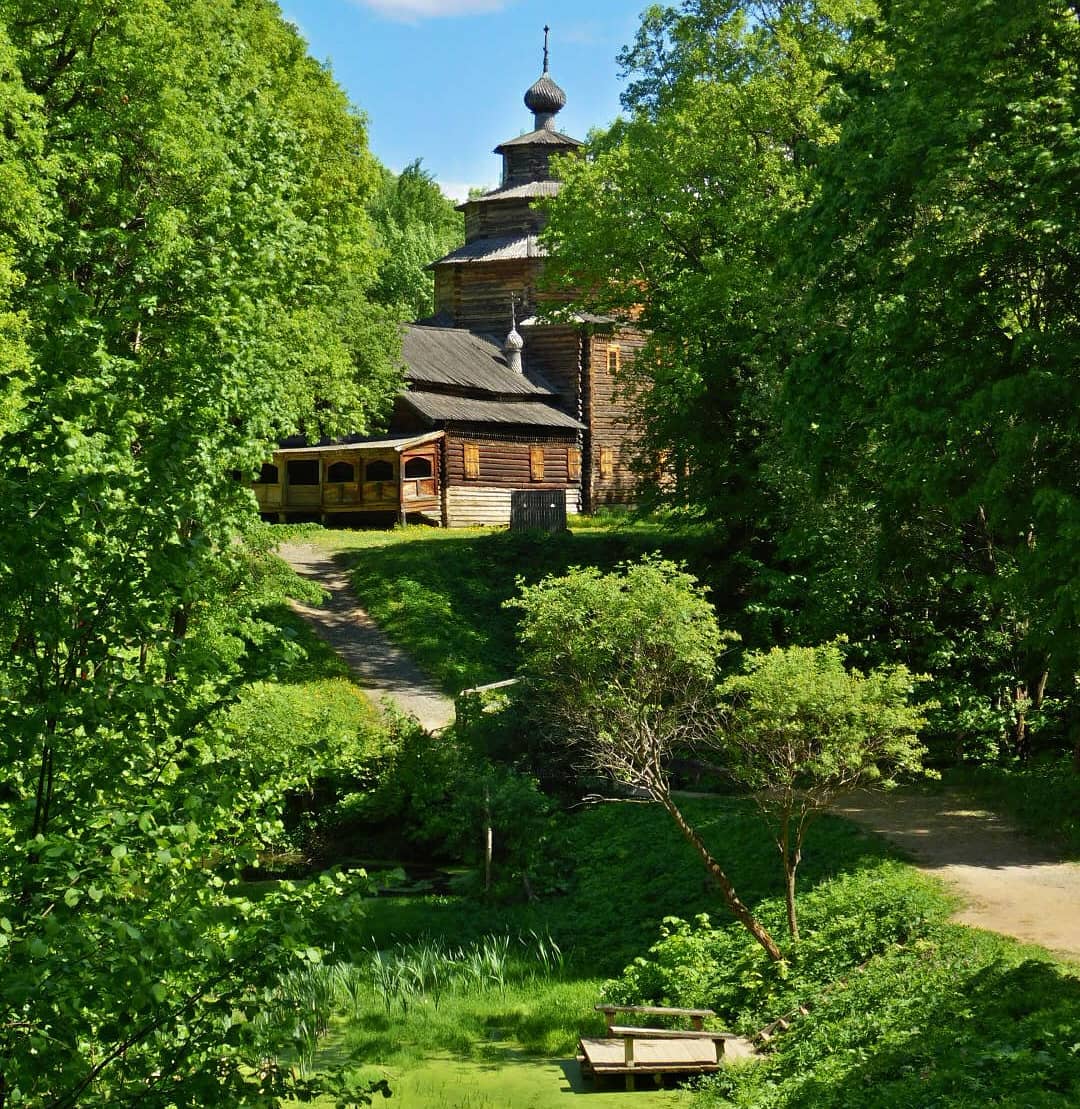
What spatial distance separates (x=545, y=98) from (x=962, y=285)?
41.4m

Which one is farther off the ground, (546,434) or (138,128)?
(138,128)

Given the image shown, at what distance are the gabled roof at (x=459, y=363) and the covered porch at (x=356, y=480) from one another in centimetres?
287

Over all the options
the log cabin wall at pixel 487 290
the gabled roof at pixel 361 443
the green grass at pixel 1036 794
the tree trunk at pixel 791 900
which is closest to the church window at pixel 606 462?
the log cabin wall at pixel 487 290

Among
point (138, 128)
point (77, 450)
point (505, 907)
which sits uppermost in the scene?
point (138, 128)

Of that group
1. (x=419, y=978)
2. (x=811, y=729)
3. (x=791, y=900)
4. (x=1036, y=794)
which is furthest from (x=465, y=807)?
(x=1036, y=794)

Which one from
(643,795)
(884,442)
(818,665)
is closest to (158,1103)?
(818,665)

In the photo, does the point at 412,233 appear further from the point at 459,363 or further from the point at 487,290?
the point at 459,363

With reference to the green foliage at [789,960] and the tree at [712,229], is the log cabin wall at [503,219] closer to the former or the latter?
the tree at [712,229]

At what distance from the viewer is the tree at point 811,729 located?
14750 mm

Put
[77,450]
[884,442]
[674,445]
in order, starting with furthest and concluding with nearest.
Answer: [674,445], [884,442], [77,450]

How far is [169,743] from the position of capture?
6902mm

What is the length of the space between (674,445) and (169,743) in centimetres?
2462

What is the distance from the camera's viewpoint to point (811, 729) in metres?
14.8

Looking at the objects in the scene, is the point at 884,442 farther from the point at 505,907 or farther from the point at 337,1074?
the point at 337,1074
